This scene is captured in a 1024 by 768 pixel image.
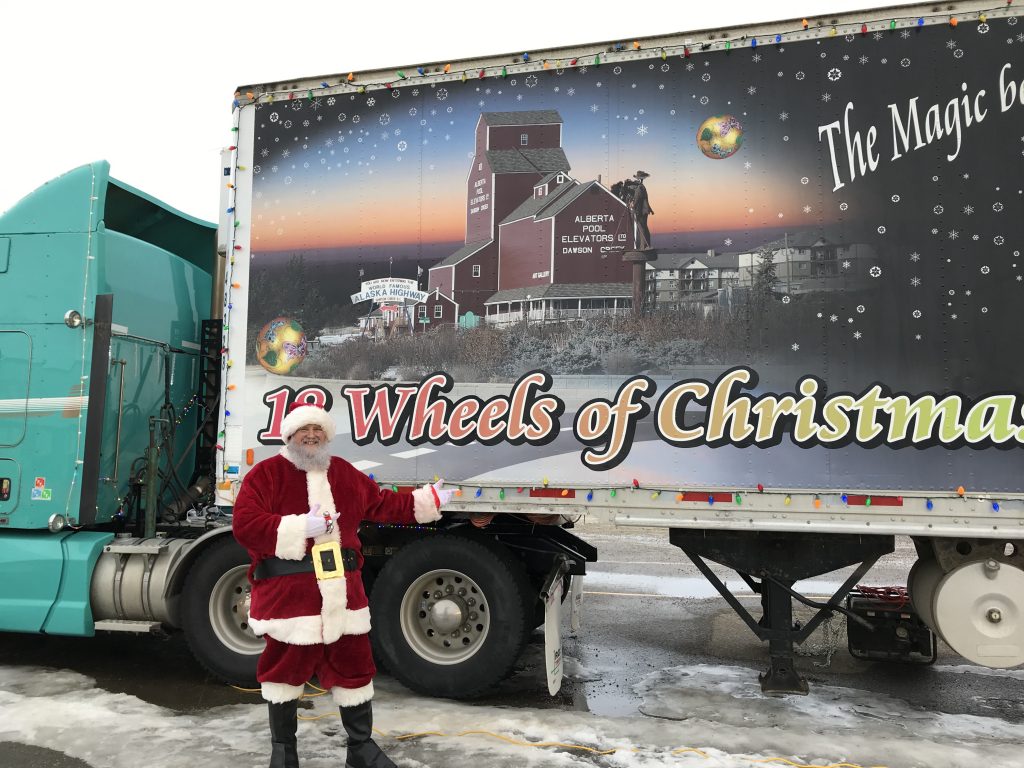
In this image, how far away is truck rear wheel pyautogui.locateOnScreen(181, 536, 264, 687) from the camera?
5.36 meters

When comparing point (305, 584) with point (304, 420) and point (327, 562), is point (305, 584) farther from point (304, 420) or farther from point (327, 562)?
point (304, 420)

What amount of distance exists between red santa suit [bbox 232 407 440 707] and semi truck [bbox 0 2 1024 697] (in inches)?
49.0

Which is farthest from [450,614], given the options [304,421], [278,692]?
[304,421]

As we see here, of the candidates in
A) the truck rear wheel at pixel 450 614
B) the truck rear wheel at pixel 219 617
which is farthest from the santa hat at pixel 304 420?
the truck rear wheel at pixel 219 617

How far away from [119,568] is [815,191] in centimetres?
564

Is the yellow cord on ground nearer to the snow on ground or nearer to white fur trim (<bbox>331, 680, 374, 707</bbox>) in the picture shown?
the snow on ground

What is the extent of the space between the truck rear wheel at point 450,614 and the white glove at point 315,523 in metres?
1.69

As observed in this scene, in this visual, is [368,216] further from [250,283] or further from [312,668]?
[312,668]

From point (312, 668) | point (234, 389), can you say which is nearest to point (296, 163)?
point (234, 389)

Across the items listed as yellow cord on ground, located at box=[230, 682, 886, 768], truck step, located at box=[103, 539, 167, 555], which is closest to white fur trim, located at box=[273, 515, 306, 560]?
yellow cord on ground, located at box=[230, 682, 886, 768]

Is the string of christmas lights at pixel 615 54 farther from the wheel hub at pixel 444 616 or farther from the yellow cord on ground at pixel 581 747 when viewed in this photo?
the yellow cord on ground at pixel 581 747

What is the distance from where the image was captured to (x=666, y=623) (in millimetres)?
7441

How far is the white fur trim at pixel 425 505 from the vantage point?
3941mm

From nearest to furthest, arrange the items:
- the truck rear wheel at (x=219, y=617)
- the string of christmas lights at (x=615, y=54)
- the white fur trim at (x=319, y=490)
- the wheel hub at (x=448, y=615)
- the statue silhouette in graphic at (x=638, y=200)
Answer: the white fur trim at (x=319, y=490), the string of christmas lights at (x=615, y=54), the statue silhouette in graphic at (x=638, y=200), the wheel hub at (x=448, y=615), the truck rear wheel at (x=219, y=617)
